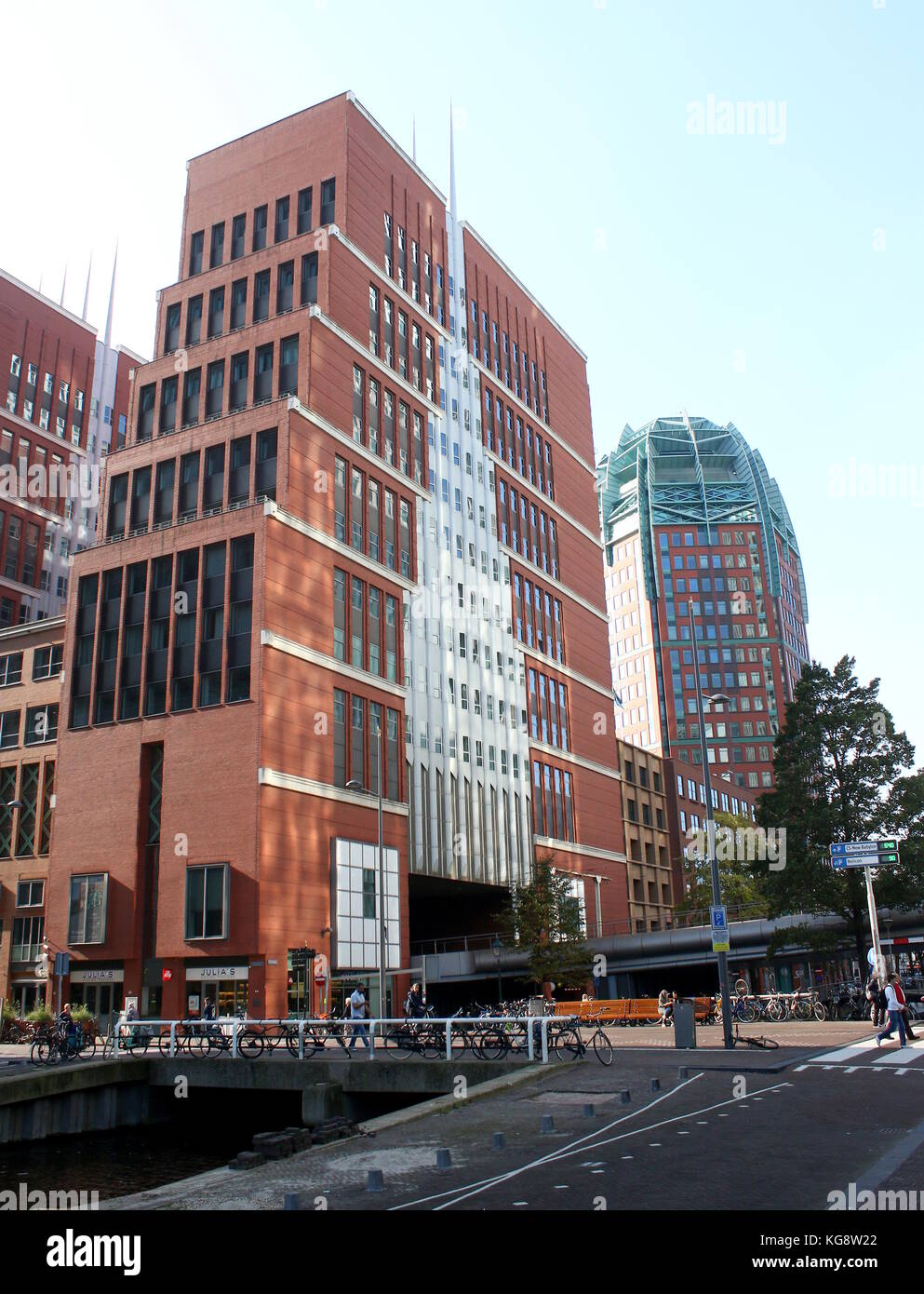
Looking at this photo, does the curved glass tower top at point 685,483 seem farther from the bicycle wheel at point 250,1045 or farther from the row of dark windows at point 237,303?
the bicycle wheel at point 250,1045

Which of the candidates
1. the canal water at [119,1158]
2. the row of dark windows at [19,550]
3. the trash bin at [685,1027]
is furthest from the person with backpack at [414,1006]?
the row of dark windows at [19,550]

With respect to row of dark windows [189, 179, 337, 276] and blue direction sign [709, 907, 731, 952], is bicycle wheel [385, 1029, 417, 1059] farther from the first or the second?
row of dark windows [189, 179, 337, 276]

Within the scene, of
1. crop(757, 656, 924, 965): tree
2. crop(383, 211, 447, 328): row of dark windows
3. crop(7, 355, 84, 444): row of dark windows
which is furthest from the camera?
crop(7, 355, 84, 444): row of dark windows

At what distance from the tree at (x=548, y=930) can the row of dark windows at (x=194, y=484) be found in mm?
24445

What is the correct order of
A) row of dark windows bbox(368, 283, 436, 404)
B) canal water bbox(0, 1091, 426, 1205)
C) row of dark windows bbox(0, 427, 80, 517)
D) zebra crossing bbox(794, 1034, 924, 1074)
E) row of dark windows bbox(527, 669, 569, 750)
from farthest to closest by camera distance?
1. row of dark windows bbox(0, 427, 80, 517)
2. row of dark windows bbox(527, 669, 569, 750)
3. row of dark windows bbox(368, 283, 436, 404)
4. canal water bbox(0, 1091, 426, 1205)
5. zebra crossing bbox(794, 1034, 924, 1074)

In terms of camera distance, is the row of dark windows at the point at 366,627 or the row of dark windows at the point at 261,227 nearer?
the row of dark windows at the point at 366,627

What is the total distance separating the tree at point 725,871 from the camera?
79438mm

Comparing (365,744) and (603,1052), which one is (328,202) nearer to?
(365,744)

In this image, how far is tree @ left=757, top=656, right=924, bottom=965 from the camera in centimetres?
4700

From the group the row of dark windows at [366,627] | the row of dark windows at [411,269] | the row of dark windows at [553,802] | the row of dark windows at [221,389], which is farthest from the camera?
the row of dark windows at [553,802]

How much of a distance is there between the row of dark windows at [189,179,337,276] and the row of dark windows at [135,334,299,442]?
325 inches

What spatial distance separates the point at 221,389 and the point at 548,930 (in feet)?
111

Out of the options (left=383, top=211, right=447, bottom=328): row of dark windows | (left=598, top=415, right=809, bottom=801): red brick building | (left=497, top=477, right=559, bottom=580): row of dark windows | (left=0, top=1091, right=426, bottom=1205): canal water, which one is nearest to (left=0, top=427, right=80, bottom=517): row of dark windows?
(left=383, top=211, right=447, bottom=328): row of dark windows

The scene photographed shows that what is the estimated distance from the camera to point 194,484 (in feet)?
188
